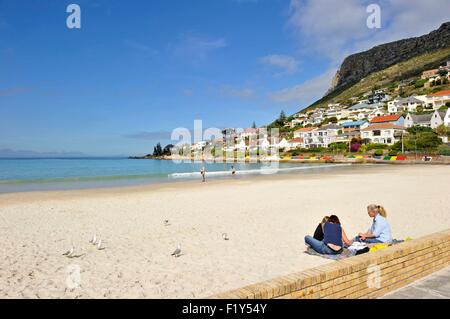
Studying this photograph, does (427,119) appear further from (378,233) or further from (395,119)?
(378,233)

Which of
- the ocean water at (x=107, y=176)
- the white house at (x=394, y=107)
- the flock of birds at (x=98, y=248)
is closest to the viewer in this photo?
the flock of birds at (x=98, y=248)

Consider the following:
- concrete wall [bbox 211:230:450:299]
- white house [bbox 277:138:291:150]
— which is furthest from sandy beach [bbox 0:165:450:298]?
white house [bbox 277:138:291:150]

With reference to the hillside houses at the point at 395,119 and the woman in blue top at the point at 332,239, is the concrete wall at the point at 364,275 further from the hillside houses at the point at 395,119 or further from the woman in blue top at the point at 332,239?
the hillside houses at the point at 395,119

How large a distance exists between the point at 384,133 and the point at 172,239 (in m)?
81.1

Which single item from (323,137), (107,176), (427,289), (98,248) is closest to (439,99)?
(323,137)

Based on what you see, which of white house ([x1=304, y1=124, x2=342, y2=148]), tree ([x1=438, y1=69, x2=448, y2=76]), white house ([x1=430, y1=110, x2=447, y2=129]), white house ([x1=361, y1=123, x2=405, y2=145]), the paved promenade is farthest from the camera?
tree ([x1=438, y1=69, x2=448, y2=76])

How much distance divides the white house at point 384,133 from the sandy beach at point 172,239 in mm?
68302

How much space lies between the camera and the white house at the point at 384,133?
255ft

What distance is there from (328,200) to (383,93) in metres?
137

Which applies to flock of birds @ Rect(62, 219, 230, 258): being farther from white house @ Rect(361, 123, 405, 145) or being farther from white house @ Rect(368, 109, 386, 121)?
white house @ Rect(368, 109, 386, 121)

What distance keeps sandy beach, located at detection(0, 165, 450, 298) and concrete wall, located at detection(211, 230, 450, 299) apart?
2014mm

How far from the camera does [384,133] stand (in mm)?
79625

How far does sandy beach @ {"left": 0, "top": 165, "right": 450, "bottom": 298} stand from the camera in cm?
578

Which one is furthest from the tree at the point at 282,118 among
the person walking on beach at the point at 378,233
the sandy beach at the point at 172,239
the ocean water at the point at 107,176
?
the person walking on beach at the point at 378,233
